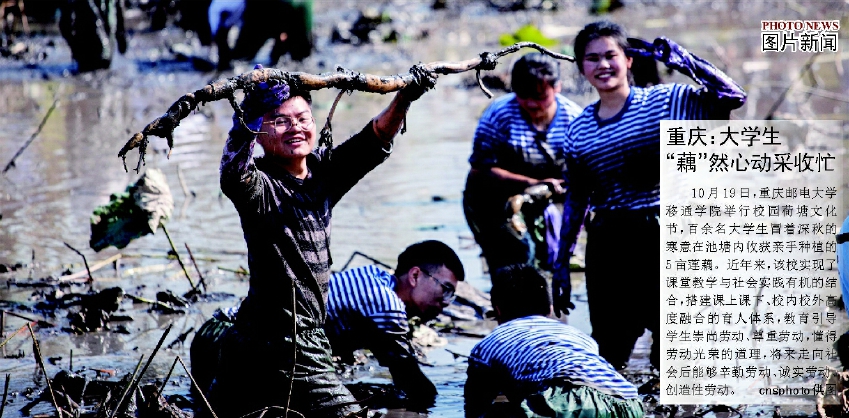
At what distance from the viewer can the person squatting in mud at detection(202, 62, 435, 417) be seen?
12.7 feet

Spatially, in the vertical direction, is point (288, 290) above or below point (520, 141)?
below

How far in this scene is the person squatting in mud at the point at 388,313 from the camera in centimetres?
473

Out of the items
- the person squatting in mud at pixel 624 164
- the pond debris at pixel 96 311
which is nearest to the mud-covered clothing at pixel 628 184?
the person squatting in mud at pixel 624 164

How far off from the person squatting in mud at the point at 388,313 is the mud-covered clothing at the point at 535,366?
0.29 meters

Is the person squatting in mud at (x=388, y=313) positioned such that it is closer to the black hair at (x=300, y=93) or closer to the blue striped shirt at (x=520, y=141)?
the black hair at (x=300, y=93)

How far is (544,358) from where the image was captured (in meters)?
4.25

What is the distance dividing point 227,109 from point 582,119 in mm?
7703

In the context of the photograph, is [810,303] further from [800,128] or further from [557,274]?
[800,128]

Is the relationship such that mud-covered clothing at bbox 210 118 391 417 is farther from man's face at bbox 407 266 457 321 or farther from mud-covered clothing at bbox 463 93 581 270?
mud-covered clothing at bbox 463 93 581 270

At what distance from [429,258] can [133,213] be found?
1.79 metres

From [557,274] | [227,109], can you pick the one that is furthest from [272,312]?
[227,109]

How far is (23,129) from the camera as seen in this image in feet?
35.3

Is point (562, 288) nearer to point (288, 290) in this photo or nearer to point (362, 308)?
point (362, 308)

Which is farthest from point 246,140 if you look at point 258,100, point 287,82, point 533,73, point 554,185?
point 554,185
